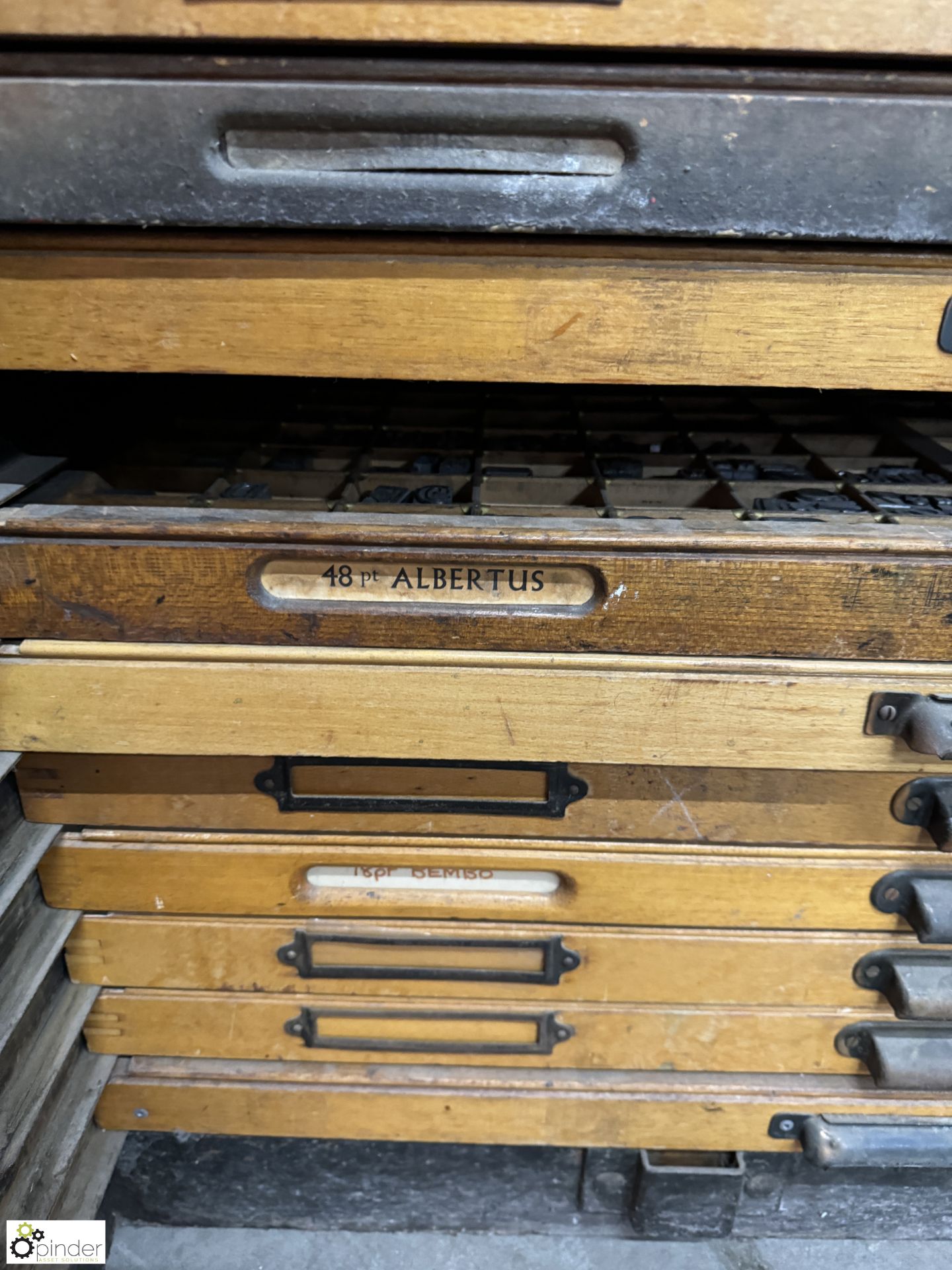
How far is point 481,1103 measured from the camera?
3.99 ft

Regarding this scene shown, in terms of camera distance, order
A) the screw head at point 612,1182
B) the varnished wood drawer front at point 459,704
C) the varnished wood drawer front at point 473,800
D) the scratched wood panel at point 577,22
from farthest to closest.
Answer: the screw head at point 612,1182 < the varnished wood drawer front at point 473,800 < the varnished wood drawer front at point 459,704 < the scratched wood panel at point 577,22

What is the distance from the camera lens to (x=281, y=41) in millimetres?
711

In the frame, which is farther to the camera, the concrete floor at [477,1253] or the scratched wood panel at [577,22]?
the concrete floor at [477,1253]

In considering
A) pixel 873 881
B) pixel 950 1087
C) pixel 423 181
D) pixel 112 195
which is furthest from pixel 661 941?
pixel 112 195

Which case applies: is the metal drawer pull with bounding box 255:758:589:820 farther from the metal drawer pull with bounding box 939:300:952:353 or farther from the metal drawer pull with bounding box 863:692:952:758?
the metal drawer pull with bounding box 939:300:952:353

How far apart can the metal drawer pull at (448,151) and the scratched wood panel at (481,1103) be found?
3.87 ft

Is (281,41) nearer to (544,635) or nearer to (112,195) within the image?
(112,195)

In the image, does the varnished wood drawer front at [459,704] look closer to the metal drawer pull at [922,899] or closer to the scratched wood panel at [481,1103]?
the metal drawer pull at [922,899]

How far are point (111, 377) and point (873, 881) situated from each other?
4.84 feet

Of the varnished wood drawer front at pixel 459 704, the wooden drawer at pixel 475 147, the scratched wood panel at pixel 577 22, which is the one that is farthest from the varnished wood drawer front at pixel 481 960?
the scratched wood panel at pixel 577 22

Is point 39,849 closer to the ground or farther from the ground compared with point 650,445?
closer to the ground

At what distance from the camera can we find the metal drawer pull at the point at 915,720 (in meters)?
0.88

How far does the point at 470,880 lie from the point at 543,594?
443mm

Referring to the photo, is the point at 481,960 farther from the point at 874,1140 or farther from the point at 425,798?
the point at 874,1140
